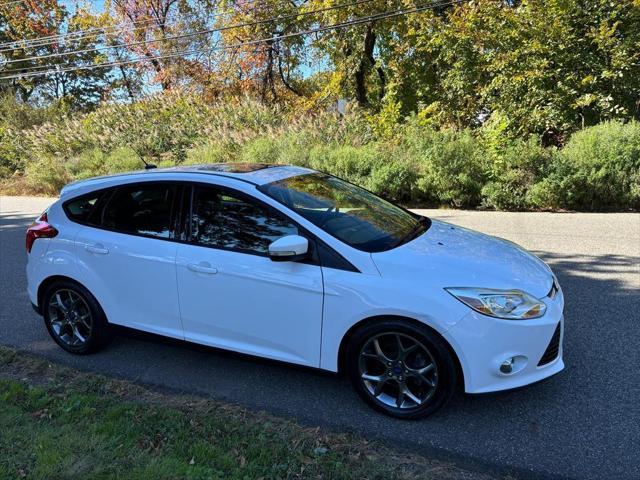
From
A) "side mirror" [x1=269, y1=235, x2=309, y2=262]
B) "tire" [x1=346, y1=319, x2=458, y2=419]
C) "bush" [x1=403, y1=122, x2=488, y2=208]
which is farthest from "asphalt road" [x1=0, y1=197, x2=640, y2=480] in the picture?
"bush" [x1=403, y1=122, x2=488, y2=208]

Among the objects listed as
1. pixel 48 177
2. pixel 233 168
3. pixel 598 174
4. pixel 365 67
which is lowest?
pixel 48 177

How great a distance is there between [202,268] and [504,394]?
2.17 metres

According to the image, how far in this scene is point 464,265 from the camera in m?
3.22

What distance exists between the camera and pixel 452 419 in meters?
3.24

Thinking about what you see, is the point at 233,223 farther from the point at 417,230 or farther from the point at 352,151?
the point at 352,151

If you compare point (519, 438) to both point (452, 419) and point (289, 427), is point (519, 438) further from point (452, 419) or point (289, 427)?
point (289, 427)

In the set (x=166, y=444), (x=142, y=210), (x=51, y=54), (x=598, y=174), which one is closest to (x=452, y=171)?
(x=598, y=174)

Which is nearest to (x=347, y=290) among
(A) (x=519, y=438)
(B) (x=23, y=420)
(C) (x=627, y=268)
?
(A) (x=519, y=438)

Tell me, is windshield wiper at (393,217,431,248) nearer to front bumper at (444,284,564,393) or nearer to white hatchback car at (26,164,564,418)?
white hatchback car at (26,164,564,418)

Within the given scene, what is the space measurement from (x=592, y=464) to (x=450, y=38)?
47.5ft

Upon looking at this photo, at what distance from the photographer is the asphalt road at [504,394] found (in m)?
2.89

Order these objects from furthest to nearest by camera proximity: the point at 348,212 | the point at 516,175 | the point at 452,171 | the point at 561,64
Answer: the point at 561,64
the point at 452,171
the point at 516,175
the point at 348,212

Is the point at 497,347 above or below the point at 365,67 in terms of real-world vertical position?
below

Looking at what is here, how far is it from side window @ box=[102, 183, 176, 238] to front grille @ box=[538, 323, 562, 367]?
271 cm
